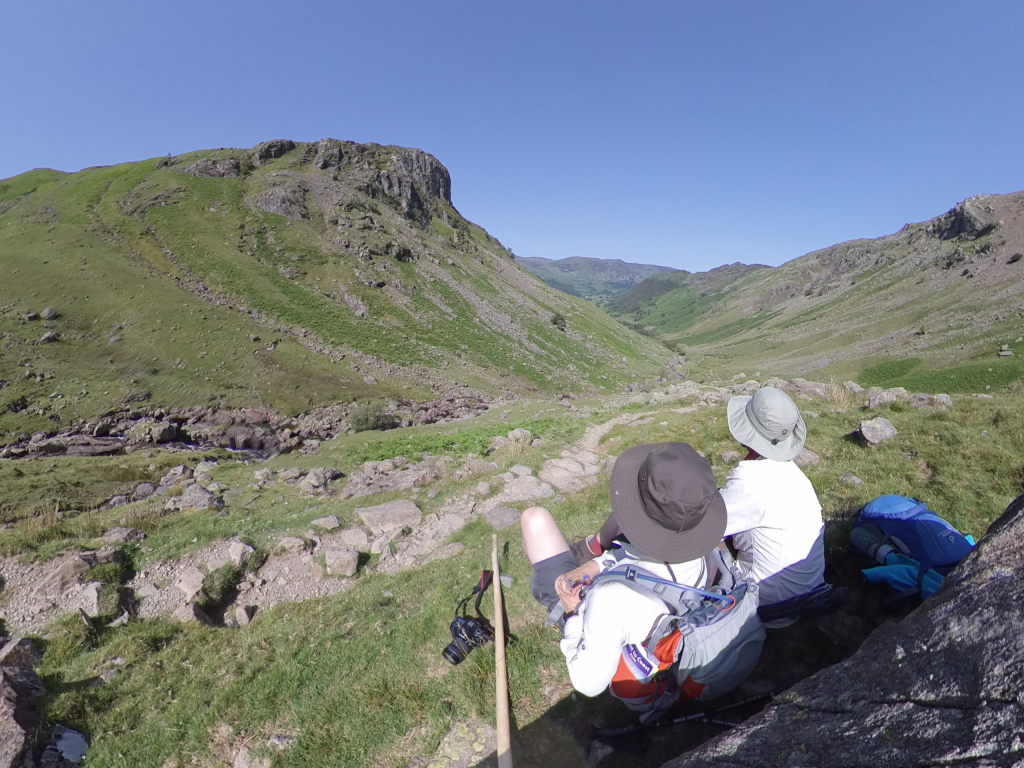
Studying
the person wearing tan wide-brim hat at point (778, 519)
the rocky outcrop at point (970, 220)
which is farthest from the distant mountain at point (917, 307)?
the person wearing tan wide-brim hat at point (778, 519)

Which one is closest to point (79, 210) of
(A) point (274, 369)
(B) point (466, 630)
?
(A) point (274, 369)

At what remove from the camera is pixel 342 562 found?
8984mm

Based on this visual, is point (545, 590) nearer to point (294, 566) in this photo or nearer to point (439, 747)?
point (439, 747)

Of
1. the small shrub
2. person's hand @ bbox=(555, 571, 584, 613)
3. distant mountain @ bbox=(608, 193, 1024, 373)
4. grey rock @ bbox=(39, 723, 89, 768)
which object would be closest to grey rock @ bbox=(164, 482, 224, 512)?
grey rock @ bbox=(39, 723, 89, 768)

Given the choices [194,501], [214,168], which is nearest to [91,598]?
[194,501]

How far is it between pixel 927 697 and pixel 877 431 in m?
9.80

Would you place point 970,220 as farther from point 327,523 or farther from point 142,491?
point 142,491

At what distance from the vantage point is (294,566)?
903 centimetres

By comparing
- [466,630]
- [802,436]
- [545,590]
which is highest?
[802,436]

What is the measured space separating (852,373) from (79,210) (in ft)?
304

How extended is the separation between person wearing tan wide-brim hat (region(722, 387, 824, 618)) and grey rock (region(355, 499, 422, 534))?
26.4 feet

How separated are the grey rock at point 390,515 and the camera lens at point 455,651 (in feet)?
16.9

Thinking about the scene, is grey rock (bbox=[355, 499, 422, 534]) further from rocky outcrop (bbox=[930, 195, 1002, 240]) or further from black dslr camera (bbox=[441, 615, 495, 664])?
rocky outcrop (bbox=[930, 195, 1002, 240])

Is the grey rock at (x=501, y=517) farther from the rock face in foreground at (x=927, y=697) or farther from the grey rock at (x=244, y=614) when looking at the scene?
the rock face in foreground at (x=927, y=697)
